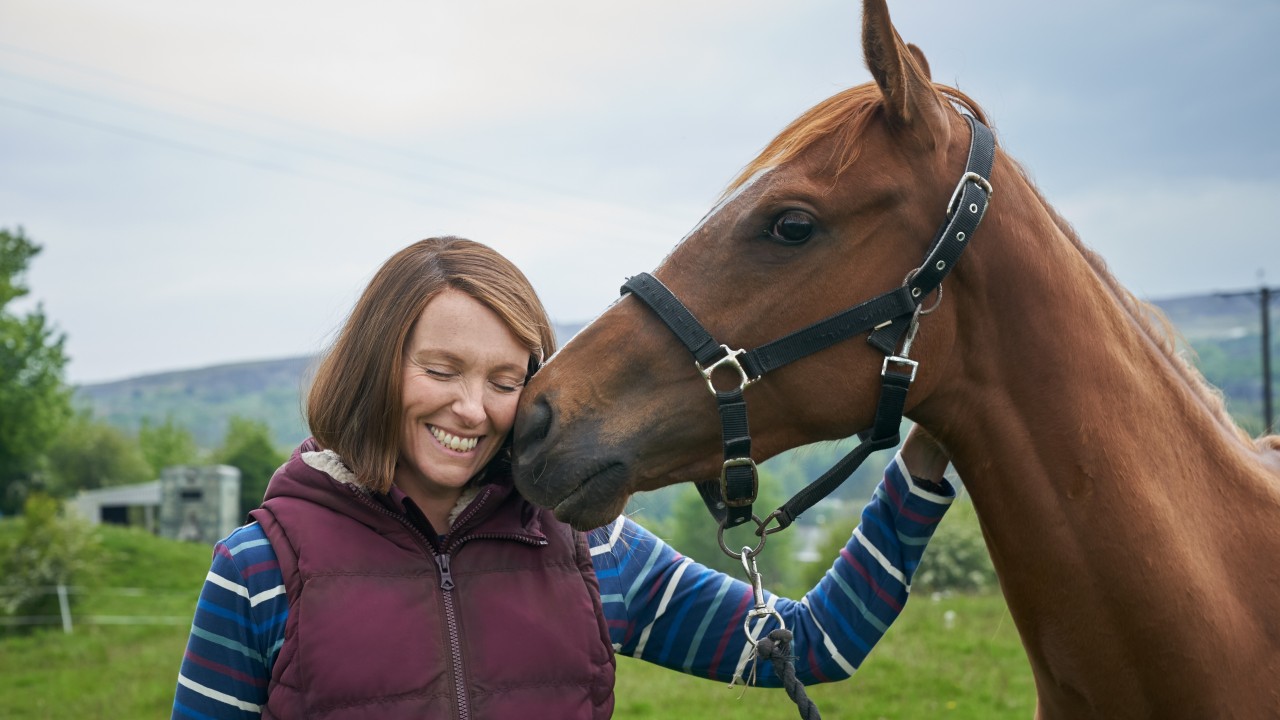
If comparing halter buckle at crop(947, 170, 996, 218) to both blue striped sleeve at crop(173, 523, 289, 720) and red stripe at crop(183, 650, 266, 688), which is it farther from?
red stripe at crop(183, 650, 266, 688)

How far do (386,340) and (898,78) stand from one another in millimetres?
1310

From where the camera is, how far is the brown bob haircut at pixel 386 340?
2191mm

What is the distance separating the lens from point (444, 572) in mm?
2150

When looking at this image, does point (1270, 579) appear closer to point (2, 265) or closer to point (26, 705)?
point (26, 705)

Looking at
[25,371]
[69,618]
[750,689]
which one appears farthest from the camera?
[25,371]

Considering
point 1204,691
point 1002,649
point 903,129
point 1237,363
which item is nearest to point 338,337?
point 903,129

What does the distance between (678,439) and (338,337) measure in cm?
87

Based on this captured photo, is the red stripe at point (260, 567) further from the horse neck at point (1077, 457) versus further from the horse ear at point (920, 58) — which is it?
the horse ear at point (920, 58)

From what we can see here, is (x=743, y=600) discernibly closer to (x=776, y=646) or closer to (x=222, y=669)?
(x=776, y=646)

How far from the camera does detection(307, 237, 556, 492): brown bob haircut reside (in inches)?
86.3

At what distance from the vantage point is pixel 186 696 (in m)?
2.03

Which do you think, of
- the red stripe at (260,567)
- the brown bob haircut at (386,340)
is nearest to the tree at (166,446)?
the brown bob haircut at (386,340)

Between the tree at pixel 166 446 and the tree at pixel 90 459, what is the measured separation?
6998 mm

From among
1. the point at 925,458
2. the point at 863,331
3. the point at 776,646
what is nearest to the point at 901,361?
the point at 863,331
